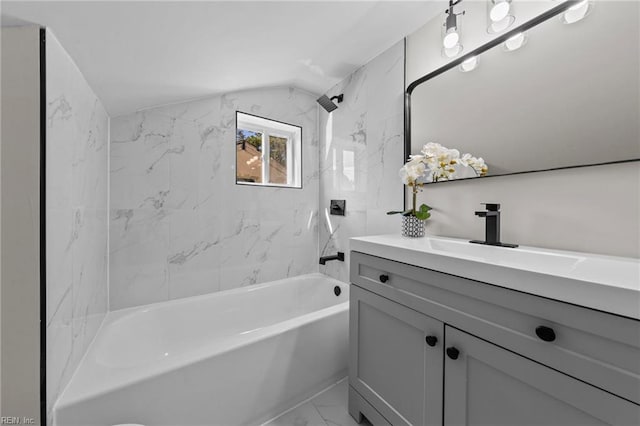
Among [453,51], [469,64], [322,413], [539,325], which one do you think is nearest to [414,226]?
[539,325]

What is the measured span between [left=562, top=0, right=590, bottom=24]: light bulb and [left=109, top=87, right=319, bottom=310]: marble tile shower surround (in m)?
1.84

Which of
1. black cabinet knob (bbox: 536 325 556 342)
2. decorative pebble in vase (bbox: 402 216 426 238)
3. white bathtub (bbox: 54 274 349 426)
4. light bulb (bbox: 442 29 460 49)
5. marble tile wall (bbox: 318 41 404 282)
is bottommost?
white bathtub (bbox: 54 274 349 426)

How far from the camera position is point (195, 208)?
74.4 inches

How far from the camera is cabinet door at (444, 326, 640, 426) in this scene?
582 millimetres

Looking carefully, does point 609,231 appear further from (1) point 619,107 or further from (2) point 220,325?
(2) point 220,325

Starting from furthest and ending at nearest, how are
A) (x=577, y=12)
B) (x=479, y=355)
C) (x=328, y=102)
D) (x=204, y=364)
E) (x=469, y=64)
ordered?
(x=328, y=102)
(x=469, y=64)
(x=204, y=364)
(x=577, y=12)
(x=479, y=355)

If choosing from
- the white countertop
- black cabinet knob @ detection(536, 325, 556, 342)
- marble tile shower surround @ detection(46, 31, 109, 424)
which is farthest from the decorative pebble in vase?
marble tile shower surround @ detection(46, 31, 109, 424)

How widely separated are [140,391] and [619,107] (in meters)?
2.06

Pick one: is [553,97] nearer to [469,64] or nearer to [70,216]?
[469,64]

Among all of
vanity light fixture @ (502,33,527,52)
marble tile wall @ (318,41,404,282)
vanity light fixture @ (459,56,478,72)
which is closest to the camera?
vanity light fixture @ (502,33,527,52)

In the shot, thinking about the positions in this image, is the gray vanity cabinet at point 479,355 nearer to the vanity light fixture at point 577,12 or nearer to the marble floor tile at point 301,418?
the marble floor tile at point 301,418

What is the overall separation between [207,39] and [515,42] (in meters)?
1.41

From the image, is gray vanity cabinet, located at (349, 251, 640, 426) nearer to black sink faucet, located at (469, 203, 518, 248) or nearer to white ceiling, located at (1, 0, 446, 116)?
black sink faucet, located at (469, 203, 518, 248)

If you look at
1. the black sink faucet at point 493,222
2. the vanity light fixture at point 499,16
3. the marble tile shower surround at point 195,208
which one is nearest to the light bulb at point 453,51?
the vanity light fixture at point 499,16
